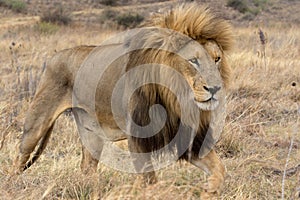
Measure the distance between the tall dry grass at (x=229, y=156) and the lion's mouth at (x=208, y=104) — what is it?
1.40 feet

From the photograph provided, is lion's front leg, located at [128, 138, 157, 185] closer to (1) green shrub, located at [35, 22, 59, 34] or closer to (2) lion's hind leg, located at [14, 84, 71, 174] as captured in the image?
(2) lion's hind leg, located at [14, 84, 71, 174]

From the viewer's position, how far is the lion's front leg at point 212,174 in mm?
3170

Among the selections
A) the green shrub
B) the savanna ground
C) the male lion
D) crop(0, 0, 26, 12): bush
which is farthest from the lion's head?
crop(0, 0, 26, 12): bush

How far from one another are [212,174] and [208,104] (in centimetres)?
50

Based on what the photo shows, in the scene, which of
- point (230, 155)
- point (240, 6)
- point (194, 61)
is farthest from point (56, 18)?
point (194, 61)

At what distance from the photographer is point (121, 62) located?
3594 millimetres

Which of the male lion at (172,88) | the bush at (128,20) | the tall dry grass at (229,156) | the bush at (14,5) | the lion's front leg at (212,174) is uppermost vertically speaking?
the male lion at (172,88)

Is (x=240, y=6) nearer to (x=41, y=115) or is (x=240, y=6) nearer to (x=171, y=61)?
(x=41, y=115)

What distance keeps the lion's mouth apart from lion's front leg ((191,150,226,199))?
420 millimetres

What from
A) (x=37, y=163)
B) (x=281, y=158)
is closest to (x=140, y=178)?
(x=37, y=163)

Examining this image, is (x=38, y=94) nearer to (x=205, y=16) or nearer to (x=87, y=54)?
(x=87, y=54)

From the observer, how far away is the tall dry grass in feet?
10.3

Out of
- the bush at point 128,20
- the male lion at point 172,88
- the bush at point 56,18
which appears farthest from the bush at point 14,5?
the male lion at point 172,88

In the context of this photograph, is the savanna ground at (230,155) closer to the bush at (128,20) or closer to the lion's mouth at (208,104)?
the lion's mouth at (208,104)
